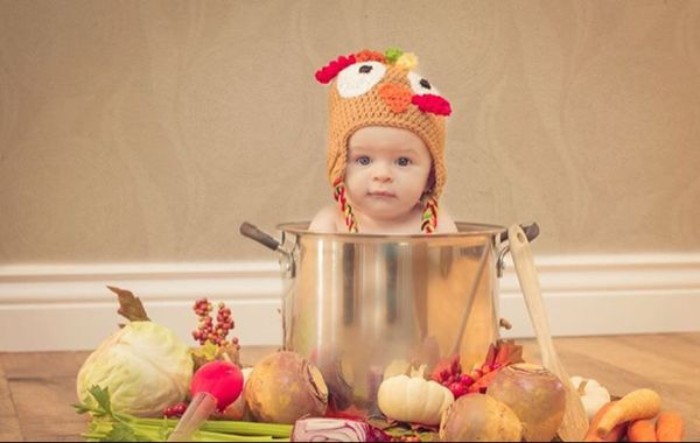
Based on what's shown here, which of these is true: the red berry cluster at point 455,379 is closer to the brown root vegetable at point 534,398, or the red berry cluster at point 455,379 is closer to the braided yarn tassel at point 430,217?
the brown root vegetable at point 534,398

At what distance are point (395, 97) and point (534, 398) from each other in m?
0.45

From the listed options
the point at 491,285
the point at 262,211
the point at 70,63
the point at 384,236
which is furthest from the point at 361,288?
the point at 70,63

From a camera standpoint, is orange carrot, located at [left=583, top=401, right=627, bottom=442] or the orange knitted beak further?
the orange knitted beak

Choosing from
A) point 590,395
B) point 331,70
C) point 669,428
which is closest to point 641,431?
point 669,428

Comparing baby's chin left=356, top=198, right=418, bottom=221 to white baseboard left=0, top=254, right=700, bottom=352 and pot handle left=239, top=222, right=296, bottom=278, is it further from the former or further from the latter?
white baseboard left=0, top=254, right=700, bottom=352

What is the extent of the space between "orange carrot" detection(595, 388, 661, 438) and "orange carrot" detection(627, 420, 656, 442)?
1cm

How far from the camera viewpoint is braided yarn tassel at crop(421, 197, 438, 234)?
157 cm

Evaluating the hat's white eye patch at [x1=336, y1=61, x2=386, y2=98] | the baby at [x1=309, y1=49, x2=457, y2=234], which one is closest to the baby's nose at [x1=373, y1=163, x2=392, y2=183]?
the baby at [x1=309, y1=49, x2=457, y2=234]

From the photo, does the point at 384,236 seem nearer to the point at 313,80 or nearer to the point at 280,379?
the point at 280,379

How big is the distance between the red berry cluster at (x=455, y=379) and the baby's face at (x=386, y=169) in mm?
240

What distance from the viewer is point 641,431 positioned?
4.25 ft

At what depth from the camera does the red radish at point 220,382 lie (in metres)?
1.33

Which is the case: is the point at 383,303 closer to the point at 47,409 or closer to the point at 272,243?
the point at 272,243

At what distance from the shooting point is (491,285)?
4.86ft
